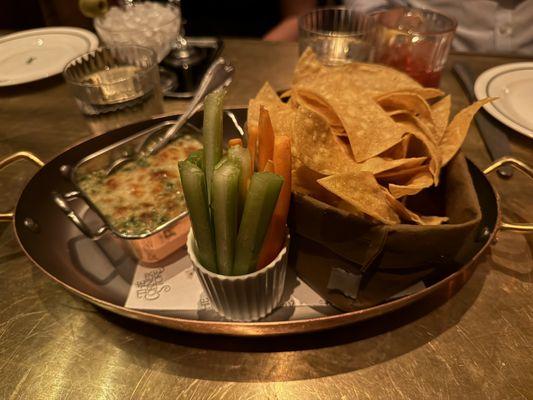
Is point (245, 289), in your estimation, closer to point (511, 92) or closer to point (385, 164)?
point (385, 164)

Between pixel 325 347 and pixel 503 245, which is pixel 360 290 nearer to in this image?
pixel 325 347

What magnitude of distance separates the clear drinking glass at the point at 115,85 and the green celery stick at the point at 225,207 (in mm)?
670

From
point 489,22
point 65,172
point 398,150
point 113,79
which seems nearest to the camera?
point 398,150

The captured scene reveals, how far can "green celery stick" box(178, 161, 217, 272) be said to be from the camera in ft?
1.77

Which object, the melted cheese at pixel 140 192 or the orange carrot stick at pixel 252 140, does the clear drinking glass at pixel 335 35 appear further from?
the orange carrot stick at pixel 252 140

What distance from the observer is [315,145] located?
2.31 feet

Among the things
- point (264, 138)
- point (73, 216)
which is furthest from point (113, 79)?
point (264, 138)

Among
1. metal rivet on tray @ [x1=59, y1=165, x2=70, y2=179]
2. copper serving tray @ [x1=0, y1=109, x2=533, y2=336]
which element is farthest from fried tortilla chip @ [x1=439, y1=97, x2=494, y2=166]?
metal rivet on tray @ [x1=59, y1=165, x2=70, y2=179]

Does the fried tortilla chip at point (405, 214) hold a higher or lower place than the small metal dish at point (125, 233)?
higher

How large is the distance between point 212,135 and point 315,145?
0.64ft

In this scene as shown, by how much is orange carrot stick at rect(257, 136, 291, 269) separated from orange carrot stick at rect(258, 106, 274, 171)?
14 millimetres

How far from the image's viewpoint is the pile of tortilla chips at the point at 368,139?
2.08 ft

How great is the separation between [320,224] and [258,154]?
0.14 meters

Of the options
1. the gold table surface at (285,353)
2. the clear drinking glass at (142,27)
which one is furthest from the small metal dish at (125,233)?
the clear drinking glass at (142,27)
